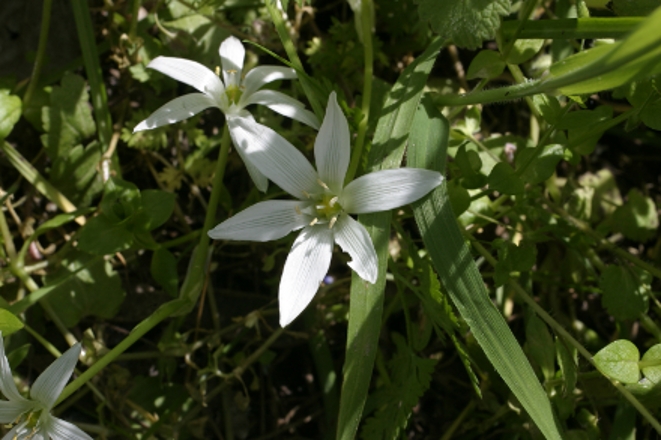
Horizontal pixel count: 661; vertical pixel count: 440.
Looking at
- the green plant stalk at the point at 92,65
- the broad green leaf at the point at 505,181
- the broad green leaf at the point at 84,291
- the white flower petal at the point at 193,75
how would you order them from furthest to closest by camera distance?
the broad green leaf at the point at 84,291
the green plant stalk at the point at 92,65
the white flower petal at the point at 193,75
the broad green leaf at the point at 505,181

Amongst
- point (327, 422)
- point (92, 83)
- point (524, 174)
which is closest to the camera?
point (524, 174)

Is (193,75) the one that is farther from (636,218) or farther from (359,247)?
(636,218)

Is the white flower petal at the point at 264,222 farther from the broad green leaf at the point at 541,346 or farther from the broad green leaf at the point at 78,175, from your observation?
the broad green leaf at the point at 78,175

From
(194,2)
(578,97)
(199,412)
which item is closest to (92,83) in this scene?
(194,2)

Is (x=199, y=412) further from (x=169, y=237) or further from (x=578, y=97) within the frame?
(x=578, y=97)

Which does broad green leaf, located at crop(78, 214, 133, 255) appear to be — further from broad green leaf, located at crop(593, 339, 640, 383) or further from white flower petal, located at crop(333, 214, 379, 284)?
broad green leaf, located at crop(593, 339, 640, 383)

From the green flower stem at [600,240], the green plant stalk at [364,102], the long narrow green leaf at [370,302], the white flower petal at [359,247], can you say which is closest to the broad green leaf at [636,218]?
the green flower stem at [600,240]

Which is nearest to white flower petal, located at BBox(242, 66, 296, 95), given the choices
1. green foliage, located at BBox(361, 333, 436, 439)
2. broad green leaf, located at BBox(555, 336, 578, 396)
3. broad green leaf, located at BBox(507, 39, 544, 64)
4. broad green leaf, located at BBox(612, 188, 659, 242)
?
broad green leaf, located at BBox(507, 39, 544, 64)
